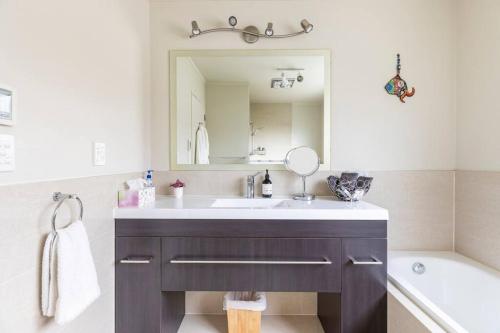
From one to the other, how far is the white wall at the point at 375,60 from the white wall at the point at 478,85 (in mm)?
70

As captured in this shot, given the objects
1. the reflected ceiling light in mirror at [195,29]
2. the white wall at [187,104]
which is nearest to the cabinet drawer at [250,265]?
the white wall at [187,104]

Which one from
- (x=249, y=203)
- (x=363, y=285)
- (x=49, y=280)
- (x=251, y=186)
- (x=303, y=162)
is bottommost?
(x=363, y=285)

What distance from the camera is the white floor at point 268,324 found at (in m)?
1.86

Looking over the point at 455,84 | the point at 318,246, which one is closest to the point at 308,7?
the point at 455,84

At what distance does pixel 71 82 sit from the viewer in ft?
3.81

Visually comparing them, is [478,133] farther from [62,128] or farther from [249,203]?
[62,128]

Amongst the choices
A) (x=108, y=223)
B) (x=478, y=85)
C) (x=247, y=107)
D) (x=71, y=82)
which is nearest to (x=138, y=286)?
(x=108, y=223)

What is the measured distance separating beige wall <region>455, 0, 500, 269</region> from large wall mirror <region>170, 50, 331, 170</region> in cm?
89

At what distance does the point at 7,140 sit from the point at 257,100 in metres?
1.43

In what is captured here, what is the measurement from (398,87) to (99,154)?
191 centimetres

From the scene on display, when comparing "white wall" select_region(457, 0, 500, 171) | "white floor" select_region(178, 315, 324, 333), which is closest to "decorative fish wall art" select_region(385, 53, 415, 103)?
"white wall" select_region(457, 0, 500, 171)

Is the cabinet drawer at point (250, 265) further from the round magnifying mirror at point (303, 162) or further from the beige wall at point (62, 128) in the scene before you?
the round magnifying mirror at point (303, 162)

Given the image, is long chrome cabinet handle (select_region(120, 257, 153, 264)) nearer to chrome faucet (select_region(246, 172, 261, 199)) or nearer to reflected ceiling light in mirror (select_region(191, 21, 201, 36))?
chrome faucet (select_region(246, 172, 261, 199))

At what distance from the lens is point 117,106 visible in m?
1.56
